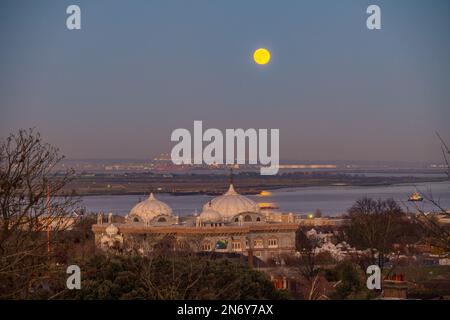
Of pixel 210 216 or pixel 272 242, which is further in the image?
pixel 210 216

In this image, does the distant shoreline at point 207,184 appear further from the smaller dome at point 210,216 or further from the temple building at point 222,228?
the smaller dome at point 210,216

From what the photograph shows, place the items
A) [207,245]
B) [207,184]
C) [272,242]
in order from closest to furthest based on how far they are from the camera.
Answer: [207,245]
[272,242]
[207,184]

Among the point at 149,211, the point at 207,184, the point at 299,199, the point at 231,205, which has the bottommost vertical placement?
the point at 299,199

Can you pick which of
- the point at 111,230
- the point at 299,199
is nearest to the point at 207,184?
the point at 299,199

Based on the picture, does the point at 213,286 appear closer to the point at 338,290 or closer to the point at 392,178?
the point at 338,290

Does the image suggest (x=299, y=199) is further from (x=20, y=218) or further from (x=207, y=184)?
(x=20, y=218)

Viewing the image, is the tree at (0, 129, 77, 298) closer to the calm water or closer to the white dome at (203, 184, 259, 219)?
the white dome at (203, 184, 259, 219)
